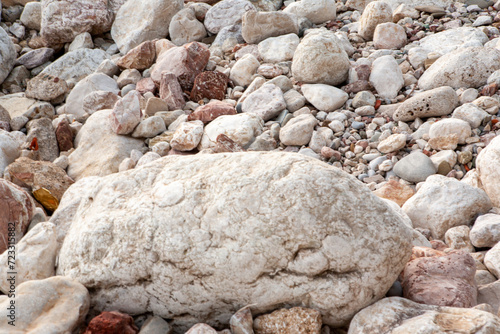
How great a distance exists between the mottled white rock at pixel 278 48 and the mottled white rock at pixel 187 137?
1580 mm

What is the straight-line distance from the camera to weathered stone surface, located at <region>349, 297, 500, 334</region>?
1.90 metres

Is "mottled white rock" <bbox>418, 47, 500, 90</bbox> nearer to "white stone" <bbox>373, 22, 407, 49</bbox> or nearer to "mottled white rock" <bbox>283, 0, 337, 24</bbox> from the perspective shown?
A: "white stone" <bbox>373, 22, 407, 49</bbox>

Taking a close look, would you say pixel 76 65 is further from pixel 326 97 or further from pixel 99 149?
pixel 326 97

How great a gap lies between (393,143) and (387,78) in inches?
40.5

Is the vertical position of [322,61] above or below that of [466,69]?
above

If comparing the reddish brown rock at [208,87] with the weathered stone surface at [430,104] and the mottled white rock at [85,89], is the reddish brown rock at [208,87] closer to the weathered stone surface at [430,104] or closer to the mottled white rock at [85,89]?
the mottled white rock at [85,89]

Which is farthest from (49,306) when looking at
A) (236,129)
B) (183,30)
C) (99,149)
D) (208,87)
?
(183,30)

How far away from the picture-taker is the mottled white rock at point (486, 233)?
2.87m

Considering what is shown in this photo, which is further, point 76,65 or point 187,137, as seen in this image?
point 76,65

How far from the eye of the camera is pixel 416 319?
2.01 m

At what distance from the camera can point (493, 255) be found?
8.77ft

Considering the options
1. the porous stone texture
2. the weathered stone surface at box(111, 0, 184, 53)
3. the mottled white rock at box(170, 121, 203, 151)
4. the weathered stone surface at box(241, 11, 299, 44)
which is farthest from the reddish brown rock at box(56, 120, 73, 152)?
the porous stone texture

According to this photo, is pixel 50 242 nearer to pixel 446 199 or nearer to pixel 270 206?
pixel 270 206

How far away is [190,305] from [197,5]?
5.70 m
